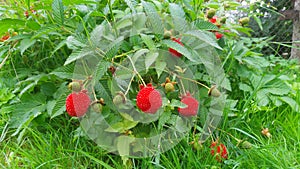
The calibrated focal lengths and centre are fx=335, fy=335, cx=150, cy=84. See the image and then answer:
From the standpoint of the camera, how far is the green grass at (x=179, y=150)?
1057mm

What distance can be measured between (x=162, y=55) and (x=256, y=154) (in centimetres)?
45

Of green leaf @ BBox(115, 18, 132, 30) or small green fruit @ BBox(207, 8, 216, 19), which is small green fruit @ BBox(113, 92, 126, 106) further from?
small green fruit @ BBox(207, 8, 216, 19)

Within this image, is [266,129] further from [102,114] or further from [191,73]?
[102,114]

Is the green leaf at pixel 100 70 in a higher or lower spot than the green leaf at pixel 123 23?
lower

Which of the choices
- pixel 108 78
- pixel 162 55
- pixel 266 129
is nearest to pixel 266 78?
pixel 266 129

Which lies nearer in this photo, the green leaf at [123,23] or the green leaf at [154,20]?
the green leaf at [154,20]

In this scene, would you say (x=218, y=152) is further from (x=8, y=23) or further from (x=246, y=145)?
(x=8, y=23)

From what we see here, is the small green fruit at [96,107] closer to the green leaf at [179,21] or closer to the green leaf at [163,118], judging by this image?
the green leaf at [163,118]

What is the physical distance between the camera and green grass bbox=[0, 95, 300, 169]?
106cm

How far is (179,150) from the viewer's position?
1112 mm

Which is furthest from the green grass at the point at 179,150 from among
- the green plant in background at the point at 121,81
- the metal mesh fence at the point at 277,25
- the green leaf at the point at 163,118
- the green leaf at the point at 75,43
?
the metal mesh fence at the point at 277,25

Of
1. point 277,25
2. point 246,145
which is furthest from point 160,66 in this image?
point 277,25

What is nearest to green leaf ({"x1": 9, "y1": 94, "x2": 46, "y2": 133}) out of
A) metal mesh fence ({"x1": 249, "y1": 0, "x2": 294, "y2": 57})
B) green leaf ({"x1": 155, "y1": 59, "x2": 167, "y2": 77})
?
green leaf ({"x1": 155, "y1": 59, "x2": 167, "y2": 77})

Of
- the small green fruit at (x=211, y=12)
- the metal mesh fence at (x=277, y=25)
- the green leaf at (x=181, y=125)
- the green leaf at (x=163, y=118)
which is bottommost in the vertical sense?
the metal mesh fence at (x=277, y=25)
